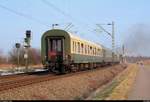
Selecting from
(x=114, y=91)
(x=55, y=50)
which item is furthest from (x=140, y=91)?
(x=55, y=50)

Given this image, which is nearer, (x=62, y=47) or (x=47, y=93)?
(x=47, y=93)

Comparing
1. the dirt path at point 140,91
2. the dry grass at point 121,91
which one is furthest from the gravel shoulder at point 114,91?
the dirt path at point 140,91

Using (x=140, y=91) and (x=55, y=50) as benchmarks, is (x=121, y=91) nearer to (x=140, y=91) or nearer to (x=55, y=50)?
(x=140, y=91)

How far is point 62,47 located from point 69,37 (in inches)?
39.6

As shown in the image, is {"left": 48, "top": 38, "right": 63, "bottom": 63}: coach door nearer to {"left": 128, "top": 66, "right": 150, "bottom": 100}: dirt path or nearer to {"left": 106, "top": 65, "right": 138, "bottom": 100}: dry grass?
{"left": 106, "top": 65, "right": 138, "bottom": 100}: dry grass

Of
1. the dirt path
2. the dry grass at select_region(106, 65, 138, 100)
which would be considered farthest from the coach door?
the dirt path

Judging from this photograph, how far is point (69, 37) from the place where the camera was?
33344mm

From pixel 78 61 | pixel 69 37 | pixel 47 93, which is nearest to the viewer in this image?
pixel 47 93

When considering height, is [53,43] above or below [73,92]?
above

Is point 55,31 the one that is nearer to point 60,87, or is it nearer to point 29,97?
point 60,87

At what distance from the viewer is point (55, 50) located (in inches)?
1316

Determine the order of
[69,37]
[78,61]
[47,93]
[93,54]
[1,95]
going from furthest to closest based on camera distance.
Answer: [93,54]
[78,61]
[69,37]
[47,93]
[1,95]

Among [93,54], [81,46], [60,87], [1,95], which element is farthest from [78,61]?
[1,95]

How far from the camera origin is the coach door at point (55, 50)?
33344 millimetres
